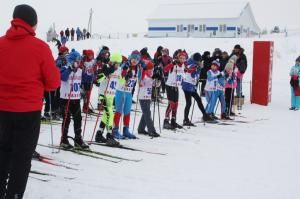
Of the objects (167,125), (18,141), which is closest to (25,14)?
(18,141)

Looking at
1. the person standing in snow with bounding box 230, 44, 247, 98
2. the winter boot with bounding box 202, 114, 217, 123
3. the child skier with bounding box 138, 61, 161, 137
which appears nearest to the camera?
the child skier with bounding box 138, 61, 161, 137

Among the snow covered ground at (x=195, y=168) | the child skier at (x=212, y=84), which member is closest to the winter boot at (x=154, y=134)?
the snow covered ground at (x=195, y=168)

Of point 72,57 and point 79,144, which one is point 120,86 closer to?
point 72,57

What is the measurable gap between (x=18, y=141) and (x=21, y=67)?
693 mm

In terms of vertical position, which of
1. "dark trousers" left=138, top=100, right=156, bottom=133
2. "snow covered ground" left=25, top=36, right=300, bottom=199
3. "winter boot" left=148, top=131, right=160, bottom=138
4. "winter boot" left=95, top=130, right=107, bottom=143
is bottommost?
"snow covered ground" left=25, top=36, right=300, bottom=199

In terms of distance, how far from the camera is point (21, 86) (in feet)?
12.8

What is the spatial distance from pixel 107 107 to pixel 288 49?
98.6 feet

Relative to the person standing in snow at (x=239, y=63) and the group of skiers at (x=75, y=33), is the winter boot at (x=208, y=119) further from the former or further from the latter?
the group of skiers at (x=75, y=33)

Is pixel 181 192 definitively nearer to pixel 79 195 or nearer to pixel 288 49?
pixel 79 195

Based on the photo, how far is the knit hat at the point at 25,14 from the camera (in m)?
3.96

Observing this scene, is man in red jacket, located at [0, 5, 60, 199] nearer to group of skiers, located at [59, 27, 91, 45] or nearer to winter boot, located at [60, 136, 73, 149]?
winter boot, located at [60, 136, 73, 149]

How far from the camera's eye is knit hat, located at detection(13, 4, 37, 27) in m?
3.96

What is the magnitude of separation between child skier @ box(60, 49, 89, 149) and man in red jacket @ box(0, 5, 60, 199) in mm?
3123

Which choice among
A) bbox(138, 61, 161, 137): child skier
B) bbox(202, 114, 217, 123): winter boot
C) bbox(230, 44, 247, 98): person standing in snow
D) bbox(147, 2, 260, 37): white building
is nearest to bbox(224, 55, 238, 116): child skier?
bbox(202, 114, 217, 123): winter boot
